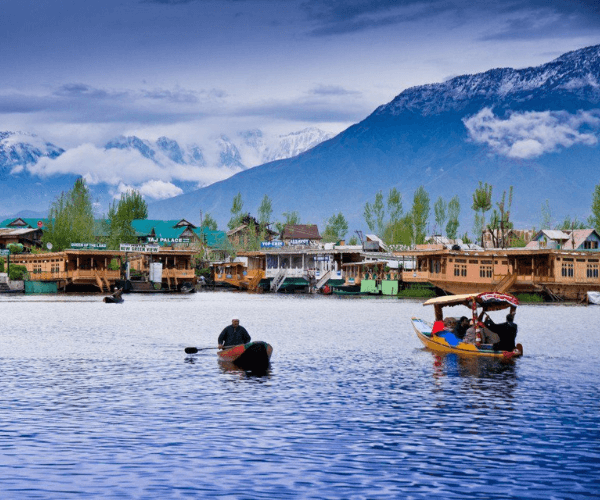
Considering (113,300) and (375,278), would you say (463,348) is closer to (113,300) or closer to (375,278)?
(113,300)

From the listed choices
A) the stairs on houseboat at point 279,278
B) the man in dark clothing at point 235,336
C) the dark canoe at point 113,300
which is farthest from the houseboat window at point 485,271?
the man in dark clothing at point 235,336

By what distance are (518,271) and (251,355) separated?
3072 inches

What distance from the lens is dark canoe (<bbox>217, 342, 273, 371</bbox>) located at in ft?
113

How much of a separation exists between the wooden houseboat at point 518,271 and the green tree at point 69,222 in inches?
2321

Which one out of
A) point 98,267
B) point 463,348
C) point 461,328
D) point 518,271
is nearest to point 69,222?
point 98,267

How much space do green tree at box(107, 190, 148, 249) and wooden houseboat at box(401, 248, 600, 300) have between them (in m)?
66.7

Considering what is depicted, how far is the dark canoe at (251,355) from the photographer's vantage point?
34.4 meters

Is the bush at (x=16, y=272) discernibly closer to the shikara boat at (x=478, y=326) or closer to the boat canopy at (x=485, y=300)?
the shikara boat at (x=478, y=326)

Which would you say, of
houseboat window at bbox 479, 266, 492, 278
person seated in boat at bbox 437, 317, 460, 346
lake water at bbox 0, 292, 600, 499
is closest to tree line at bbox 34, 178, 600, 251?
houseboat window at bbox 479, 266, 492, 278

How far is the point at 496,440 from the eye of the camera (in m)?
21.2

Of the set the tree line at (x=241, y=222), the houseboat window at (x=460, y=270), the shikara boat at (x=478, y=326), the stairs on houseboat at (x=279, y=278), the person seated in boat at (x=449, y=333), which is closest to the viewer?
the shikara boat at (x=478, y=326)

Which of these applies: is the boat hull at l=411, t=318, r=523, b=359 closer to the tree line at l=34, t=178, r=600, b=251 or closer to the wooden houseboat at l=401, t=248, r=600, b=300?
the wooden houseboat at l=401, t=248, r=600, b=300

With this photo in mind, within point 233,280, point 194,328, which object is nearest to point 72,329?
point 194,328

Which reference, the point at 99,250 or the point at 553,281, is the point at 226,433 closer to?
the point at 553,281
